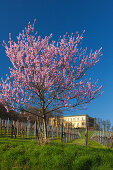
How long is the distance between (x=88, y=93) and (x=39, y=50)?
437cm

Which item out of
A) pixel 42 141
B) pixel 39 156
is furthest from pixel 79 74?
pixel 39 156

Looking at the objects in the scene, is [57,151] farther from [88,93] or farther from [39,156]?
[88,93]

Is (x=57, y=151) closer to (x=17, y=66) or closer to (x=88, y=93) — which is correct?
(x=88, y=93)

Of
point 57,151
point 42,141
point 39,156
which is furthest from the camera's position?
point 42,141

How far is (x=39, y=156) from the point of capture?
23.7 feet

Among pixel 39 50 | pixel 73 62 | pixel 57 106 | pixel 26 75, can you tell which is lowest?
pixel 57 106

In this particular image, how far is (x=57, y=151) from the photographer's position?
7.88 metres

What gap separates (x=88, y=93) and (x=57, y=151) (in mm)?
4668

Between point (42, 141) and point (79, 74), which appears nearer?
point (42, 141)

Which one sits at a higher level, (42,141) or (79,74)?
(79,74)

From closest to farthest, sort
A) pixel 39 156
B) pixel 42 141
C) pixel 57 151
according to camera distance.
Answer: pixel 39 156, pixel 57 151, pixel 42 141

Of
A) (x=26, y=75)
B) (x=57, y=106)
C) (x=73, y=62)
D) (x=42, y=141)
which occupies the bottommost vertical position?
(x=42, y=141)

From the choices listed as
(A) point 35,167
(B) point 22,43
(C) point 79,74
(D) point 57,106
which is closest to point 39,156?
(A) point 35,167

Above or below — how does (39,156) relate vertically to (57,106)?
below
